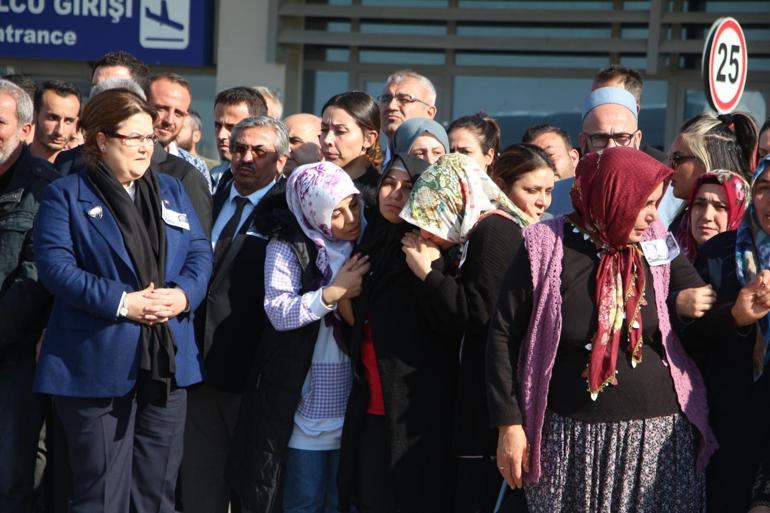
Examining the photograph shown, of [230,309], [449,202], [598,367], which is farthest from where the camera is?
[230,309]

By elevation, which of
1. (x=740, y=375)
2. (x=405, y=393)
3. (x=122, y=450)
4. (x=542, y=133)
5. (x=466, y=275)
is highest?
(x=542, y=133)

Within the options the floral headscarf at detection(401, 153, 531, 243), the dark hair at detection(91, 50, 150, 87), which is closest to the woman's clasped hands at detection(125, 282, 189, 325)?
the floral headscarf at detection(401, 153, 531, 243)

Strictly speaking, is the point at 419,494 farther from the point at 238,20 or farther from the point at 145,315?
the point at 238,20

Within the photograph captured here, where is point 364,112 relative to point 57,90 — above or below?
below

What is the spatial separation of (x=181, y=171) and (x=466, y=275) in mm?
1709

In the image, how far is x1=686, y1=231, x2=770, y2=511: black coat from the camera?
3.64 meters

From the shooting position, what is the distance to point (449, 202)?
4.06m

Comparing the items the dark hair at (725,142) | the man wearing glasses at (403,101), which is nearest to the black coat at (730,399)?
the dark hair at (725,142)

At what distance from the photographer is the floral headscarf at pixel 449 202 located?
4051 millimetres

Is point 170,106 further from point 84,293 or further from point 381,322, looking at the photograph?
point 381,322

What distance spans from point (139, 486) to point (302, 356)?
870 mm

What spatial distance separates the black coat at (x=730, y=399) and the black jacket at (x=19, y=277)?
2.66m

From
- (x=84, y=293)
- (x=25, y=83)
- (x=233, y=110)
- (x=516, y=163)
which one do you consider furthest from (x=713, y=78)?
(x=25, y=83)

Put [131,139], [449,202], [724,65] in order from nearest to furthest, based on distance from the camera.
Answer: [449,202] → [131,139] → [724,65]
